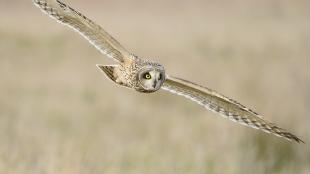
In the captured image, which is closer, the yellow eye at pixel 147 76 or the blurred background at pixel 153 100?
the yellow eye at pixel 147 76

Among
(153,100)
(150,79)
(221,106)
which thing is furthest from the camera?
(153,100)

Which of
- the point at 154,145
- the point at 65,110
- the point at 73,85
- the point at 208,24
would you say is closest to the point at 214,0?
the point at 208,24

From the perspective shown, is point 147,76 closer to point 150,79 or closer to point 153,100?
point 150,79

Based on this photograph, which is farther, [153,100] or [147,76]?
[153,100]

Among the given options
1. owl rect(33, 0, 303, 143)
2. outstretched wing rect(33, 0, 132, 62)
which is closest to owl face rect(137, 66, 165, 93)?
owl rect(33, 0, 303, 143)

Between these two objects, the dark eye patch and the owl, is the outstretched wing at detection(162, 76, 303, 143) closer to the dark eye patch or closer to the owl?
the owl

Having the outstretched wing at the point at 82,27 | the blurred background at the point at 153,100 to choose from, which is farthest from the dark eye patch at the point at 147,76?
the blurred background at the point at 153,100

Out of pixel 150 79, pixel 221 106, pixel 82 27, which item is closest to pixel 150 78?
pixel 150 79

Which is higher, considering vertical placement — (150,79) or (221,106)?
(150,79)

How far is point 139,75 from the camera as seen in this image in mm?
6242

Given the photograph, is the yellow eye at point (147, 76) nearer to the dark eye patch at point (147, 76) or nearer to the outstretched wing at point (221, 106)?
the dark eye patch at point (147, 76)

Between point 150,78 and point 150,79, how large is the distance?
0.04 feet

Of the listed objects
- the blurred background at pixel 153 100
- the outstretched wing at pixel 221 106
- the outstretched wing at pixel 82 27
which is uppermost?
the outstretched wing at pixel 82 27

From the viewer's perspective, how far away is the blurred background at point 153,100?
7953 millimetres
